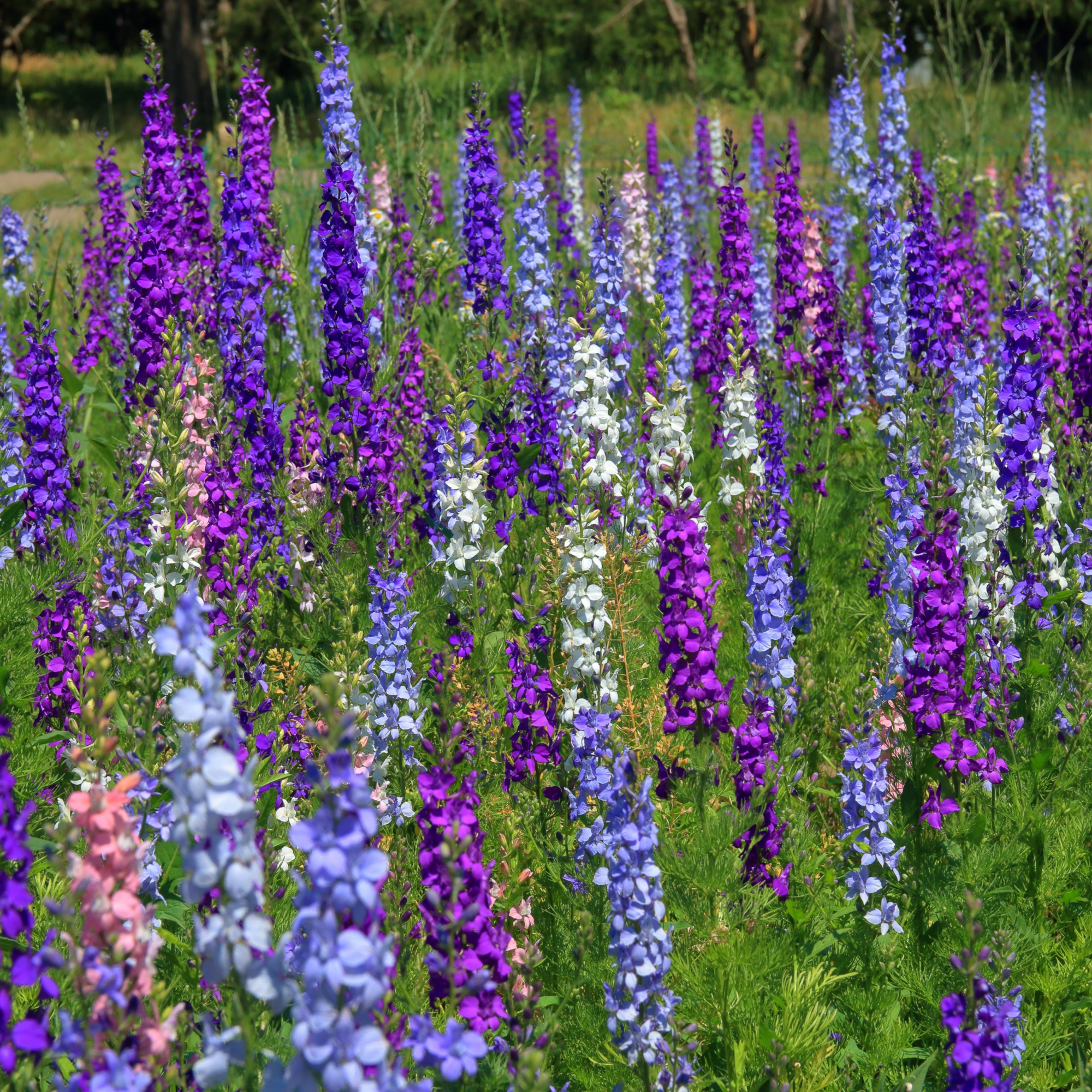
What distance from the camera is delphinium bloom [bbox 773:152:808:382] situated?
597 cm

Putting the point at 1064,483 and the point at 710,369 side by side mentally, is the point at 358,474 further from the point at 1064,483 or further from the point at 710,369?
the point at 1064,483

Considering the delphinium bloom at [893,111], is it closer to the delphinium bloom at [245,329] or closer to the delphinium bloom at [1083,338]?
the delphinium bloom at [1083,338]

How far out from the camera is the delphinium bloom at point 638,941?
2.38 m

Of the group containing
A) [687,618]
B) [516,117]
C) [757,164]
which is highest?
[516,117]

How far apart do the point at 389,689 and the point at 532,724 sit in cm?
46

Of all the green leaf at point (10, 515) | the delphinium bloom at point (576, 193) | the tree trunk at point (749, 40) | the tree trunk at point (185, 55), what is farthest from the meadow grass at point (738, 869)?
the tree trunk at point (749, 40)

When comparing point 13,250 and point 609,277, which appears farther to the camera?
point 13,250

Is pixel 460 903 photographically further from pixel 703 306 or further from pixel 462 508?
pixel 703 306

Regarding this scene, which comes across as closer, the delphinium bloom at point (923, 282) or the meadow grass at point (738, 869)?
the meadow grass at point (738, 869)

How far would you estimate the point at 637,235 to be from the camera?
819 centimetres

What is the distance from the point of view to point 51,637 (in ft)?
13.1

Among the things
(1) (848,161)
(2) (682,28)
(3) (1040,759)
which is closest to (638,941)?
(3) (1040,759)

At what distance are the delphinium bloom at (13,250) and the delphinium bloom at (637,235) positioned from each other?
4287mm

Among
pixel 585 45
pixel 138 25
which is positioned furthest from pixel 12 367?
pixel 138 25
